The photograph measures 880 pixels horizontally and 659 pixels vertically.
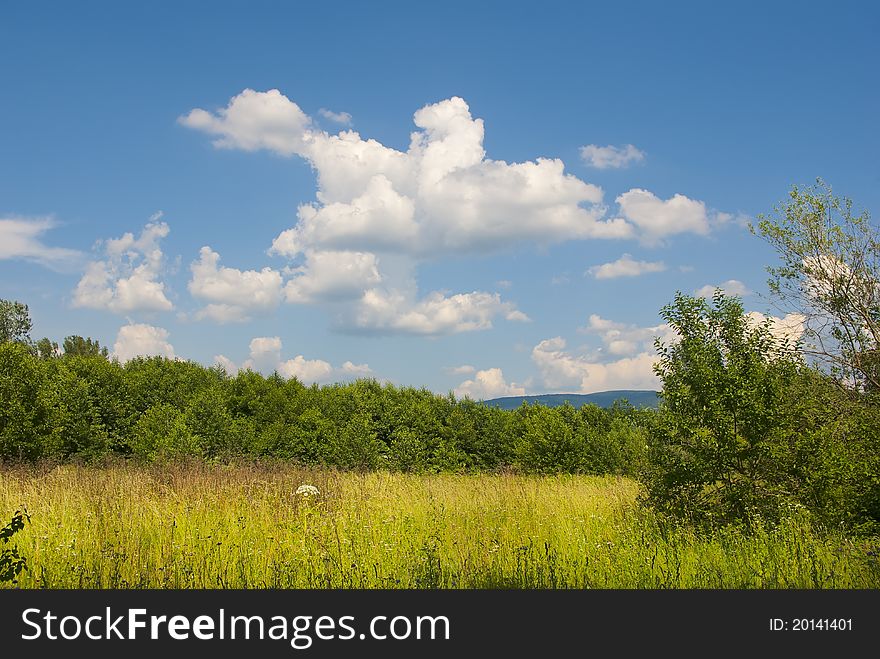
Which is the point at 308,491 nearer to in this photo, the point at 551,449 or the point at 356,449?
the point at 356,449

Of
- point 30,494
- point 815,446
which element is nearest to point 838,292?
point 815,446

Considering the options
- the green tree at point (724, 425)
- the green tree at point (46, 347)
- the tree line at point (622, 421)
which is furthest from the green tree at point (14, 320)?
the green tree at point (724, 425)

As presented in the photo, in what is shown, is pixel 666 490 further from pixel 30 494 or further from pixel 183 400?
pixel 183 400

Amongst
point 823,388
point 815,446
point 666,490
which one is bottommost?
point 666,490

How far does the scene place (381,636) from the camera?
5211 millimetres

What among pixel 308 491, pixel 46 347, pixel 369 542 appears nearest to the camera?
pixel 369 542

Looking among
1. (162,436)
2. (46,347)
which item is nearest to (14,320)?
(46,347)

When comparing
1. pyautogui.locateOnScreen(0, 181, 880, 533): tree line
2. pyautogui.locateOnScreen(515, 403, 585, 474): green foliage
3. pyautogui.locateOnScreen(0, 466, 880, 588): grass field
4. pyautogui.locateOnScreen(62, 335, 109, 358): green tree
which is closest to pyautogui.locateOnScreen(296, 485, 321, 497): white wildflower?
pyautogui.locateOnScreen(0, 466, 880, 588): grass field

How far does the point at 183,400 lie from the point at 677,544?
19.3 meters

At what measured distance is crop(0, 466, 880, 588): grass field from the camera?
24.9 feet

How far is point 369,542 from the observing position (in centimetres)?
912

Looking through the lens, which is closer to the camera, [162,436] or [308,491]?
[308,491]

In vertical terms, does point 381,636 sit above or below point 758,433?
below

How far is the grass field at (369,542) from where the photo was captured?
759cm
